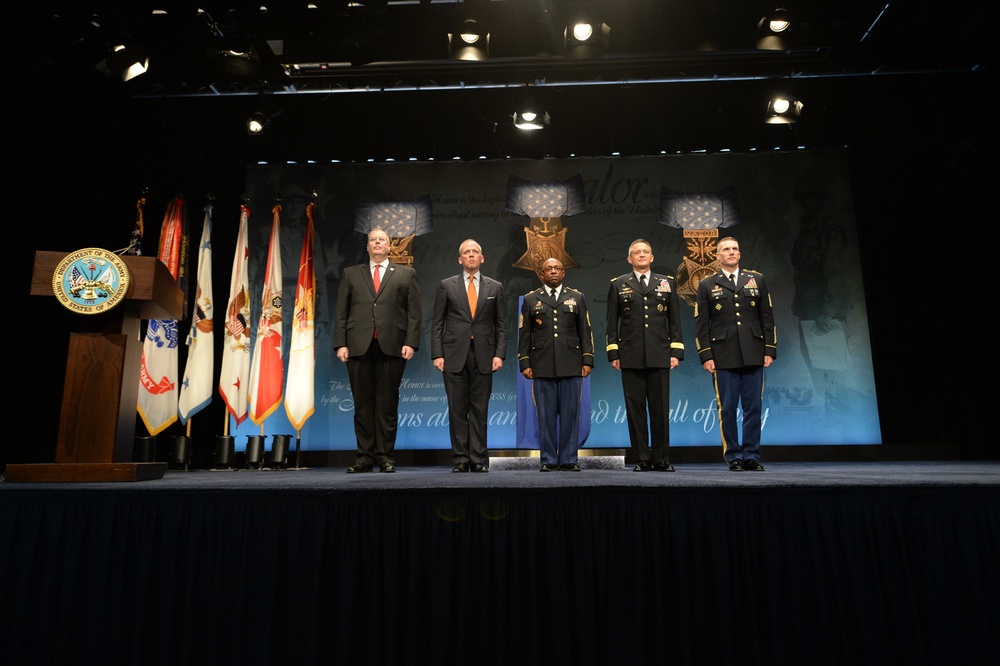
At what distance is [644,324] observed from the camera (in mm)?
4379

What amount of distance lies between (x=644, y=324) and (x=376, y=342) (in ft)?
5.75

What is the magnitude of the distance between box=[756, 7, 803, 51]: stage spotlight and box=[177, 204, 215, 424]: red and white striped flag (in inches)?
206

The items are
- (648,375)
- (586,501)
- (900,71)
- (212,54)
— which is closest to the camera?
(586,501)

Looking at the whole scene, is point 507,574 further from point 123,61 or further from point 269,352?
point 123,61

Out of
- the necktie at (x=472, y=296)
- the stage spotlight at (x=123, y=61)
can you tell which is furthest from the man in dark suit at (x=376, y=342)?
the stage spotlight at (x=123, y=61)

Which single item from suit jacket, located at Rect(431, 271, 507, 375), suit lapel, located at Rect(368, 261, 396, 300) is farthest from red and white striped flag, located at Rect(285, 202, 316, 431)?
suit jacket, located at Rect(431, 271, 507, 375)

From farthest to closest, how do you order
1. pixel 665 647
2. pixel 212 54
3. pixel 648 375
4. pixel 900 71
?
pixel 900 71
pixel 212 54
pixel 648 375
pixel 665 647

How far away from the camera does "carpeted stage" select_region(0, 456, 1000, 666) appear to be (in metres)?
2.31

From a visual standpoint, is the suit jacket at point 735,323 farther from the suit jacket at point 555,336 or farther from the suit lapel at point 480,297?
the suit lapel at point 480,297

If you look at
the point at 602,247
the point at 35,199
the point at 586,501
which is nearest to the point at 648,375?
the point at 586,501

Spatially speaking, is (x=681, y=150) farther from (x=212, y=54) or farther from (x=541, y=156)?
(x=212, y=54)

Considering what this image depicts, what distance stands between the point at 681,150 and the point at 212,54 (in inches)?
173

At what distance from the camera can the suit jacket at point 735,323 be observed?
4293 millimetres

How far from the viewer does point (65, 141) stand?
6277 millimetres
